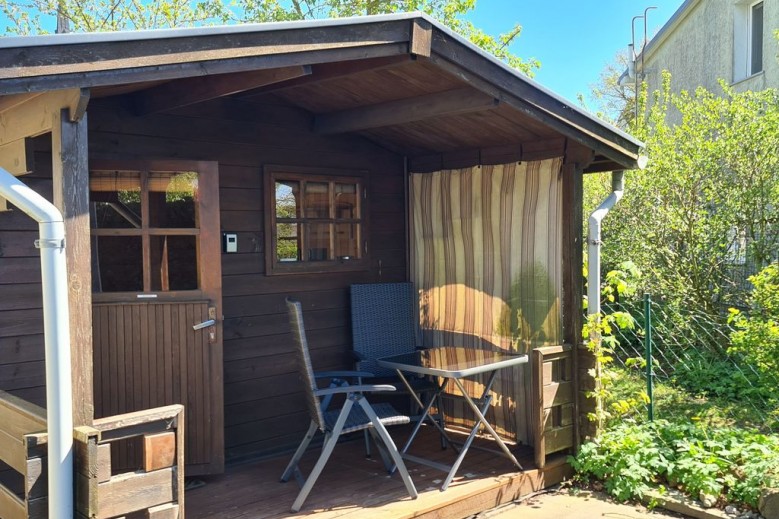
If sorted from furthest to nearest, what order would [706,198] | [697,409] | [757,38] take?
[757,38]
[706,198]
[697,409]

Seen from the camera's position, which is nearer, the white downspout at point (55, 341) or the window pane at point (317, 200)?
the white downspout at point (55, 341)

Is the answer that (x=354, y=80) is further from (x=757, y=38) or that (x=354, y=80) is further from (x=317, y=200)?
(x=757, y=38)

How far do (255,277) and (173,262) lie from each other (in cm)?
64

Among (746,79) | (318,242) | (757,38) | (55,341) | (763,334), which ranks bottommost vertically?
(763,334)

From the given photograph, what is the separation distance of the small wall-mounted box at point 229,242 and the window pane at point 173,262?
348mm

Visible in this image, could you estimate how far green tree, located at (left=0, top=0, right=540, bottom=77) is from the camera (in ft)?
43.0

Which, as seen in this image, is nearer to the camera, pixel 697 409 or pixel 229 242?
pixel 229 242

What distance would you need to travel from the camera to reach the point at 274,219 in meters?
4.50

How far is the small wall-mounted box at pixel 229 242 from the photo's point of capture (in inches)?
168

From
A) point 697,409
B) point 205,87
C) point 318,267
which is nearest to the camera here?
point 205,87

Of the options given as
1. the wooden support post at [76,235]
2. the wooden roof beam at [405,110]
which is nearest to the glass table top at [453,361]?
the wooden roof beam at [405,110]

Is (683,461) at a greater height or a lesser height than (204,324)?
lesser

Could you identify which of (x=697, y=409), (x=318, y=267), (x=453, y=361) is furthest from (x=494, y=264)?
(x=697, y=409)

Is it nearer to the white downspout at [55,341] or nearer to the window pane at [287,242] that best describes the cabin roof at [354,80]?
the white downspout at [55,341]
